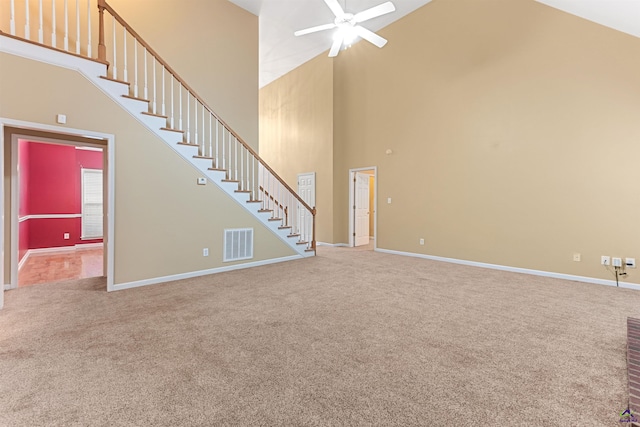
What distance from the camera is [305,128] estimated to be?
26.2 feet

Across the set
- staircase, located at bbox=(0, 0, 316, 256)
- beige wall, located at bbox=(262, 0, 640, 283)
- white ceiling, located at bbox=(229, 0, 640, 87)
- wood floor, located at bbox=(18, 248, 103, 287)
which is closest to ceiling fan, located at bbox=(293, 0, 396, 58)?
white ceiling, located at bbox=(229, 0, 640, 87)

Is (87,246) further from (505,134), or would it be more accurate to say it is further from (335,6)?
(505,134)

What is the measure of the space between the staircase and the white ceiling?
224cm

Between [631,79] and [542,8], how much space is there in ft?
5.35

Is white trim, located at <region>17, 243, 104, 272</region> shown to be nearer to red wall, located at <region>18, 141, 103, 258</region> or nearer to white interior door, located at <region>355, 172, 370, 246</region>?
red wall, located at <region>18, 141, 103, 258</region>

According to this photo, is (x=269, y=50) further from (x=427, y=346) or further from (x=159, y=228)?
(x=427, y=346)

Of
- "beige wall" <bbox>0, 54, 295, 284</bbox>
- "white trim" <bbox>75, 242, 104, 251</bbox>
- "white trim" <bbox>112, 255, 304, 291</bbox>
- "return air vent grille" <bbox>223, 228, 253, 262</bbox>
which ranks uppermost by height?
"beige wall" <bbox>0, 54, 295, 284</bbox>

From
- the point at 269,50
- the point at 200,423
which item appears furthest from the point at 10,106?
the point at 269,50

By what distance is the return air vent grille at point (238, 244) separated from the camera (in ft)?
15.3

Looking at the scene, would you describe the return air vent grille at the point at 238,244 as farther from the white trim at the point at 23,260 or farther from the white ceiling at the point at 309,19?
the white ceiling at the point at 309,19

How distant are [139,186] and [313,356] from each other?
3.21 m

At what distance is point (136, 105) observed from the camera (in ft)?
12.2

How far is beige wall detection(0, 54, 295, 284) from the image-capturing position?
119 inches

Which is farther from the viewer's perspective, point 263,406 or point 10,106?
point 10,106
